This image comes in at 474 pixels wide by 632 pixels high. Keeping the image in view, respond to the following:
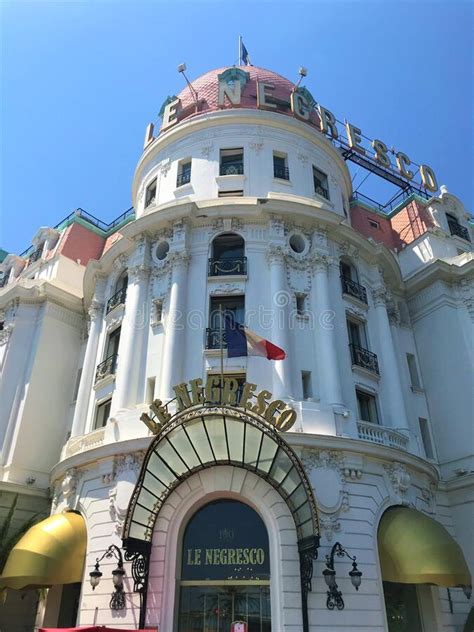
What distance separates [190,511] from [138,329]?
8.58 m

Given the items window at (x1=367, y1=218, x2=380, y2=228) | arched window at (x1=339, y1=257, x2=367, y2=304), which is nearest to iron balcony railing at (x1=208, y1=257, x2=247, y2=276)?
arched window at (x1=339, y1=257, x2=367, y2=304)

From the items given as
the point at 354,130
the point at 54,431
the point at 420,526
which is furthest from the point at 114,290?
the point at 354,130

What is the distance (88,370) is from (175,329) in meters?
6.22

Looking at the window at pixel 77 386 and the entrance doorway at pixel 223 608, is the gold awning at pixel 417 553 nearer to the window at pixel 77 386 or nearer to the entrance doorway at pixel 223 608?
the entrance doorway at pixel 223 608

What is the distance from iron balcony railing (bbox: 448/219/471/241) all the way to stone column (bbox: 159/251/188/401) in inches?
732

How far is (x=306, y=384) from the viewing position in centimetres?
2202

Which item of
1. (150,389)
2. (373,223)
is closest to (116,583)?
(150,389)

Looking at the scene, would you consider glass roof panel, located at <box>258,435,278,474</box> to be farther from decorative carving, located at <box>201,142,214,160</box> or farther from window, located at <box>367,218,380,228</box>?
window, located at <box>367,218,380,228</box>

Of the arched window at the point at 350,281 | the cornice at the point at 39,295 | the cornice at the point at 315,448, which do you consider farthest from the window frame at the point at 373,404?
the cornice at the point at 39,295

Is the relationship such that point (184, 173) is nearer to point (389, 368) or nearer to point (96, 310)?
point (96, 310)

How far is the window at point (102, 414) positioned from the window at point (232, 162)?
13.4 m

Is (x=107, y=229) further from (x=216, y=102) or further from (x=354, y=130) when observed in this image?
(x=354, y=130)

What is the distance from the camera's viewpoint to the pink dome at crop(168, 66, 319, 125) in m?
31.5

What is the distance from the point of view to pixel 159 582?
56.6ft
